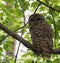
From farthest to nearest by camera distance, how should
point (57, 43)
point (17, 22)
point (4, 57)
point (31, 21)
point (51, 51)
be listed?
point (17, 22), point (4, 57), point (57, 43), point (31, 21), point (51, 51)

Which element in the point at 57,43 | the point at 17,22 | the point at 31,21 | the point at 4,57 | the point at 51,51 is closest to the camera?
the point at 51,51

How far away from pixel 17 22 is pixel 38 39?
52 cm

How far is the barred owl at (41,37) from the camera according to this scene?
1108 mm

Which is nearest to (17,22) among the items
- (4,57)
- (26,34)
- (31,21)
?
(26,34)

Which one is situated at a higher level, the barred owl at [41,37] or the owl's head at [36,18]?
the owl's head at [36,18]

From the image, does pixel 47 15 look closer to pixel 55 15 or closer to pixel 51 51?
pixel 55 15

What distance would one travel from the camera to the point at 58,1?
147 centimetres

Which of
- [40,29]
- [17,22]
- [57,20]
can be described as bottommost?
[17,22]

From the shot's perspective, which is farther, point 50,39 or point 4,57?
point 4,57

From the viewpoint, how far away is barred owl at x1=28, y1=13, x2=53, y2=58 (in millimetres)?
1108

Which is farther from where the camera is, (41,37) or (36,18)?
(36,18)

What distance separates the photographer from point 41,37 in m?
1.11

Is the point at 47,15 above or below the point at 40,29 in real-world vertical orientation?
below

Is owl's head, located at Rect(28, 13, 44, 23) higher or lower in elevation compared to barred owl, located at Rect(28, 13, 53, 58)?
higher
